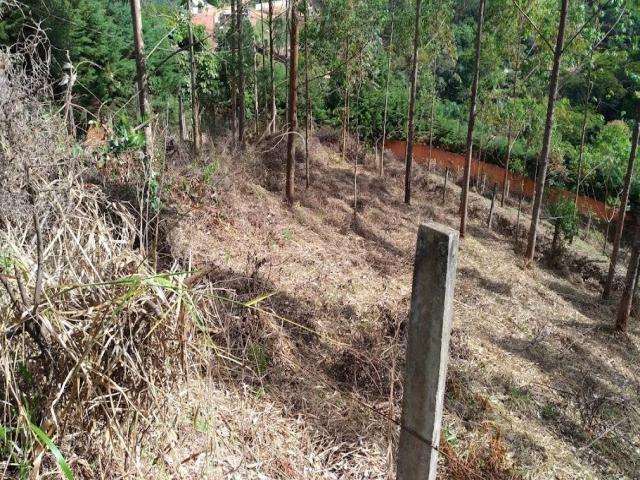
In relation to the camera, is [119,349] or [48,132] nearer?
[119,349]

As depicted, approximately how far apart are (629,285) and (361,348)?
609 centimetres

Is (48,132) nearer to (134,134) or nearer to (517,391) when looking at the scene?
(134,134)

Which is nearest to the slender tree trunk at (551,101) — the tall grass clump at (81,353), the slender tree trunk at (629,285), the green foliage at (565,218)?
the green foliage at (565,218)

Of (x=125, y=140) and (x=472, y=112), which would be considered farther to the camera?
(x=472, y=112)

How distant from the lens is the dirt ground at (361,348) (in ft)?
12.0

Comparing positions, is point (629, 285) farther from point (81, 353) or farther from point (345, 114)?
point (81, 353)

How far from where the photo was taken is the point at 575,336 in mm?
9609

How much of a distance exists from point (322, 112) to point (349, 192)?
999cm

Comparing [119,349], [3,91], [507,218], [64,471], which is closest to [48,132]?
[3,91]

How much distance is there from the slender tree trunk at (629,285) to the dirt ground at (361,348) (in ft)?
1.02

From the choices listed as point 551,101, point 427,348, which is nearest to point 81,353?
point 427,348

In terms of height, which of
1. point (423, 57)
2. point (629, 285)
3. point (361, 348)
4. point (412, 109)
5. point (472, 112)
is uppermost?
point (423, 57)

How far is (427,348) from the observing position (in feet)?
5.81

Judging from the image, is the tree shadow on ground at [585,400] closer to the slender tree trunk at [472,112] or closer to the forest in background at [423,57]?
the slender tree trunk at [472,112]
